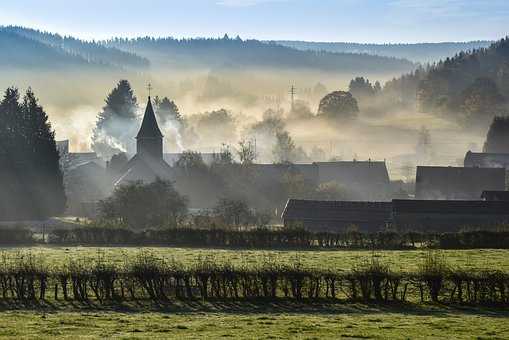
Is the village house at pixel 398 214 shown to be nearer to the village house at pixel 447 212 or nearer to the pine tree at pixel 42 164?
the village house at pixel 447 212

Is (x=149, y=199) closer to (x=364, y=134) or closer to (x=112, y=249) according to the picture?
Answer: (x=112, y=249)

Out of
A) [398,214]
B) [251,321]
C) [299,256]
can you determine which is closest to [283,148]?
[398,214]

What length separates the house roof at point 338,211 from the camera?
64688 millimetres

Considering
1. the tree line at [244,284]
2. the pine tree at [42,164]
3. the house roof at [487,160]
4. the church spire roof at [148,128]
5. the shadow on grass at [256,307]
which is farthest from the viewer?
the house roof at [487,160]

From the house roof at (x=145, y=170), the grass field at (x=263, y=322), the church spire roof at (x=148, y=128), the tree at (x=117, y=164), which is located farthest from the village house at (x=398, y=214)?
the tree at (x=117, y=164)

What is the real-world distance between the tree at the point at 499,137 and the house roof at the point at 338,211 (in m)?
63.2

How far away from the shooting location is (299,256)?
40906 mm

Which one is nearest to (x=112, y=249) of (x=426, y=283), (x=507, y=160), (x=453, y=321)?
(x=426, y=283)

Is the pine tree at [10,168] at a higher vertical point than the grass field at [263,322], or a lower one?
higher

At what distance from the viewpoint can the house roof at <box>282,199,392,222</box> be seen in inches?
2547

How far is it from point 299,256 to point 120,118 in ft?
325

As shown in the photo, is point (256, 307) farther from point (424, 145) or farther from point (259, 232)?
point (424, 145)

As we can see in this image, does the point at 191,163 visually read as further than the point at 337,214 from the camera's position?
Yes

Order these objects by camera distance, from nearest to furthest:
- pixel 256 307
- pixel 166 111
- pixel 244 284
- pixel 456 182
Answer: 1. pixel 256 307
2. pixel 244 284
3. pixel 456 182
4. pixel 166 111
